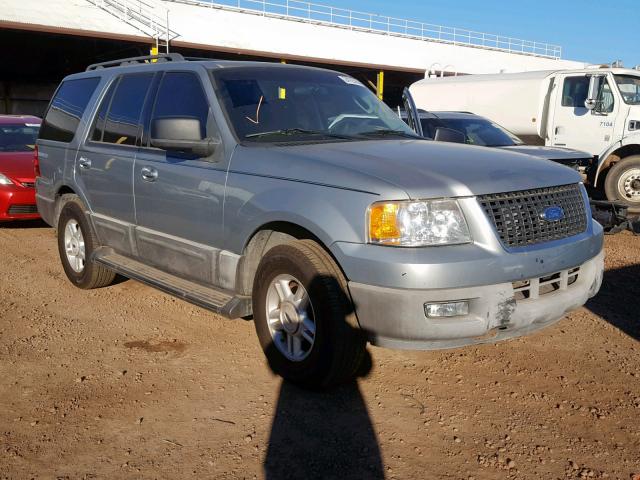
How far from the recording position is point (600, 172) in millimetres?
10227

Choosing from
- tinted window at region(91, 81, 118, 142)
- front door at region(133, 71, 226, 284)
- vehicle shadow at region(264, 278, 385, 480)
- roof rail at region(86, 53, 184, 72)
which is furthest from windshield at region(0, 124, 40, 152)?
vehicle shadow at region(264, 278, 385, 480)

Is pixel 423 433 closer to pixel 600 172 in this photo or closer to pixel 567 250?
pixel 567 250

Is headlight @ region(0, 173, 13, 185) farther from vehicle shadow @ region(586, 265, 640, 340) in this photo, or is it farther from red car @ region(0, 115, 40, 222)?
vehicle shadow @ region(586, 265, 640, 340)

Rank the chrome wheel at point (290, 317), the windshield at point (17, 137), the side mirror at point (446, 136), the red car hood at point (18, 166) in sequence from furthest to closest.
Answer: the windshield at point (17, 137), the red car hood at point (18, 166), the side mirror at point (446, 136), the chrome wheel at point (290, 317)

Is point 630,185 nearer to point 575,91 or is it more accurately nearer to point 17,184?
point 575,91

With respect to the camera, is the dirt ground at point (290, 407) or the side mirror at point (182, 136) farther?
the side mirror at point (182, 136)

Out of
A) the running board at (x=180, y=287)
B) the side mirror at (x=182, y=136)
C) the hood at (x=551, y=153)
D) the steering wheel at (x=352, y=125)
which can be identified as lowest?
the running board at (x=180, y=287)

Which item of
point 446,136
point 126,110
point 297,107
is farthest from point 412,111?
point 126,110

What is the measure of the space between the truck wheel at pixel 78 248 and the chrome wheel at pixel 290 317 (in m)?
2.21

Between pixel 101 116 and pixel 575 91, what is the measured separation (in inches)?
360

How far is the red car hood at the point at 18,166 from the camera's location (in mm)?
8383

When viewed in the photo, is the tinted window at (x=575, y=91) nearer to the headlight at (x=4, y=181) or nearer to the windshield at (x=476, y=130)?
the windshield at (x=476, y=130)

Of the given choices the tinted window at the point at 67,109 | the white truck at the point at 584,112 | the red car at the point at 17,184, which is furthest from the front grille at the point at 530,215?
the red car at the point at 17,184

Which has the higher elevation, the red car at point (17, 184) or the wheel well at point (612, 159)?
the wheel well at point (612, 159)
